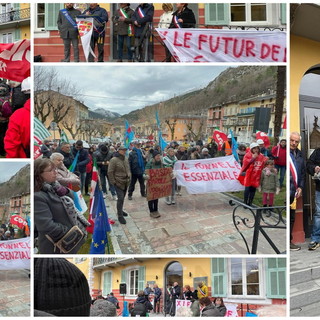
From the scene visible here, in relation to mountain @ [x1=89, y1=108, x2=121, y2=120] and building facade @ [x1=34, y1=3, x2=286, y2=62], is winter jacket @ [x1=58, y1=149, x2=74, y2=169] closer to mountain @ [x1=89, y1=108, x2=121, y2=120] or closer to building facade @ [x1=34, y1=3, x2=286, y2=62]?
mountain @ [x1=89, y1=108, x2=121, y2=120]

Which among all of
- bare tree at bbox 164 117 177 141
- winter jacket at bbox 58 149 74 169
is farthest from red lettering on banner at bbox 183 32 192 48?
winter jacket at bbox 58 149 74 169

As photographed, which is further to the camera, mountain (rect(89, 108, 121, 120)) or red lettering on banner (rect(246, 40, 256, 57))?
red lettering on banner (rect(246, 40, 256, 57))

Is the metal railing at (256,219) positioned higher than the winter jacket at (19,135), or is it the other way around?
the winter jacket at (19,135)

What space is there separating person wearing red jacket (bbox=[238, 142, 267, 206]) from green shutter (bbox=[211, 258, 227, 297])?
0.54 m

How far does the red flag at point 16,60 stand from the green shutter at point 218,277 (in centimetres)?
229

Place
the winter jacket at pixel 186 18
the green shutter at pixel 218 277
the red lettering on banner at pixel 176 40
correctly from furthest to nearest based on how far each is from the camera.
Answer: the winter jacket at pixel 186 18 → the red lettering on banner at pixel 176 40 → the green shutter at pixel 218 277

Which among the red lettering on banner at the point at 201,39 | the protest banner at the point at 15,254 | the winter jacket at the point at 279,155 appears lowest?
the protest banner at the point at 15,254

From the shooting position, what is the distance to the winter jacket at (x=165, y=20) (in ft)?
11.8

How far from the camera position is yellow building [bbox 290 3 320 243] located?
14.5 ft

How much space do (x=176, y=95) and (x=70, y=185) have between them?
1.06m

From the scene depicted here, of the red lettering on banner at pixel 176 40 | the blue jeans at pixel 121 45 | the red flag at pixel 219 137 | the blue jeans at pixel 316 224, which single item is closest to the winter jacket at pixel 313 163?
the blue jeans at pixel 316 224

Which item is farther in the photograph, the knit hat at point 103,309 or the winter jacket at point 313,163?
the winter jacket at point 313,163

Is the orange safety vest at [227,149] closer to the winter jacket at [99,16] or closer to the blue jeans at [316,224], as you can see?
the winter jacket at [99,16]

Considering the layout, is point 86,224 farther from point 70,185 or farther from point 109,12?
point 109,12
